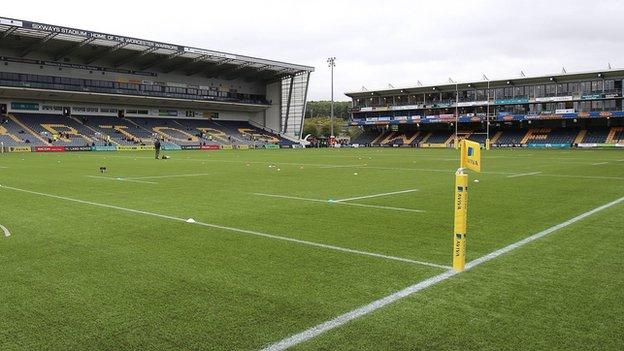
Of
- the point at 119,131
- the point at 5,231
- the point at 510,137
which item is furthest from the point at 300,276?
the point at 510,137

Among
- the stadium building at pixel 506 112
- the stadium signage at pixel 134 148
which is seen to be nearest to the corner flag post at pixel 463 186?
the stadium signage at pixel 134 148

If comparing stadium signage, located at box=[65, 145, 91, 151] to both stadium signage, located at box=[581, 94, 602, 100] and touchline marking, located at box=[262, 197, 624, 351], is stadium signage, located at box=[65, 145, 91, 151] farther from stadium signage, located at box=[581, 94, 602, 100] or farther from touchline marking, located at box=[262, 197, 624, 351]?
stadium signage, located at box=[581, 94, 602, 100]

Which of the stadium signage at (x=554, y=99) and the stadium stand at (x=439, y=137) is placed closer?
the stadium signage at (x=554, y=99)

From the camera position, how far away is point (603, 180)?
792 inches

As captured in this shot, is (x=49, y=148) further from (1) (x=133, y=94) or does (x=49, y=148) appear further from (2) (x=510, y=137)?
(2) (x=510, y=137)

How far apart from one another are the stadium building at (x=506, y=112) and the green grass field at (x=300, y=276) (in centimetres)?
7336

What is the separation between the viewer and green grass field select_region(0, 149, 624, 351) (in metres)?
4.41

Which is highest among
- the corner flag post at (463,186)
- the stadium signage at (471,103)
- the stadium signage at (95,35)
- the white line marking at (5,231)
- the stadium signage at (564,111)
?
the stadium signage at (95,35)

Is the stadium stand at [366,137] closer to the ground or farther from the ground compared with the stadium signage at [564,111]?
closer to the ground

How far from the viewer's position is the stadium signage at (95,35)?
176ft

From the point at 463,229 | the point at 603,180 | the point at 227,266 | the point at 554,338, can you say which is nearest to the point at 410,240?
the point at 463,229

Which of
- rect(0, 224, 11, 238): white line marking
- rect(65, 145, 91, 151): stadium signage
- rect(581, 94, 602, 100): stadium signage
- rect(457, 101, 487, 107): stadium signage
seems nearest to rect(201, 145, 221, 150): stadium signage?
rect(65, 145, 91, 151): stadium signage

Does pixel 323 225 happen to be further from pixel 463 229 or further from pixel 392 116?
pixel 392 116

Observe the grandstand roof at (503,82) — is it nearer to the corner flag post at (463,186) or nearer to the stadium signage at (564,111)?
the stadium signage at (564,111)
